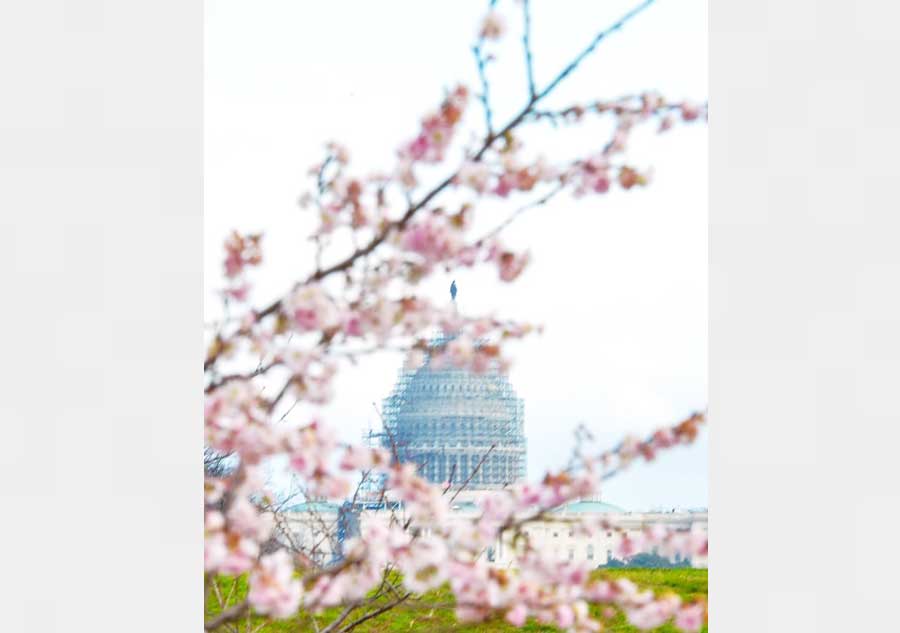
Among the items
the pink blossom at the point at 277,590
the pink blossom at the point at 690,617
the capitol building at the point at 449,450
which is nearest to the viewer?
the pink blossom at the point at 277,590

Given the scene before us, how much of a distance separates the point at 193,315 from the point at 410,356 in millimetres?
556

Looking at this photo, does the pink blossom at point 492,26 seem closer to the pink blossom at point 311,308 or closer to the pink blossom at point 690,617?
the pink blossom at point 311,308

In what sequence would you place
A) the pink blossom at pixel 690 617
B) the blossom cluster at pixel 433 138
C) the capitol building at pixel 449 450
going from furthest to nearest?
the capitol building at pixel 449 450 < the pink blossom at pixel 690 617 < the blossom cluster at pixel 433 138

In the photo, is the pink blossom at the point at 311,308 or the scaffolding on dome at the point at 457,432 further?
the scaffolding on dome at the point at 457,432

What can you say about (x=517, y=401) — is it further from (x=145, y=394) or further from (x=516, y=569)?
(x=145, y=394)

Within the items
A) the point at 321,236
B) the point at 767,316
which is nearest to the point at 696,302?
the point at 767,316

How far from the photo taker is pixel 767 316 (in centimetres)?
271

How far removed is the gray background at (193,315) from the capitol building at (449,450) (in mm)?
280

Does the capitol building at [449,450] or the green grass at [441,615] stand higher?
the capitol building at [449,450]

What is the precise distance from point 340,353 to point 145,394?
30.4 inches

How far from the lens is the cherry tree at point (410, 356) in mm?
1994

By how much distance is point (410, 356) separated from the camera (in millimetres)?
2465

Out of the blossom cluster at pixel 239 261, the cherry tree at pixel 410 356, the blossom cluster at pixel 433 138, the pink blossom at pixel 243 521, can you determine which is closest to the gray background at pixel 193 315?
the cherry tree at pixel 410 356

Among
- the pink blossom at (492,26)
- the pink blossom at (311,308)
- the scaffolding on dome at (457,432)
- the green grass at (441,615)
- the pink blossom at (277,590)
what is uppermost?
the pink blossom at (492,26)
